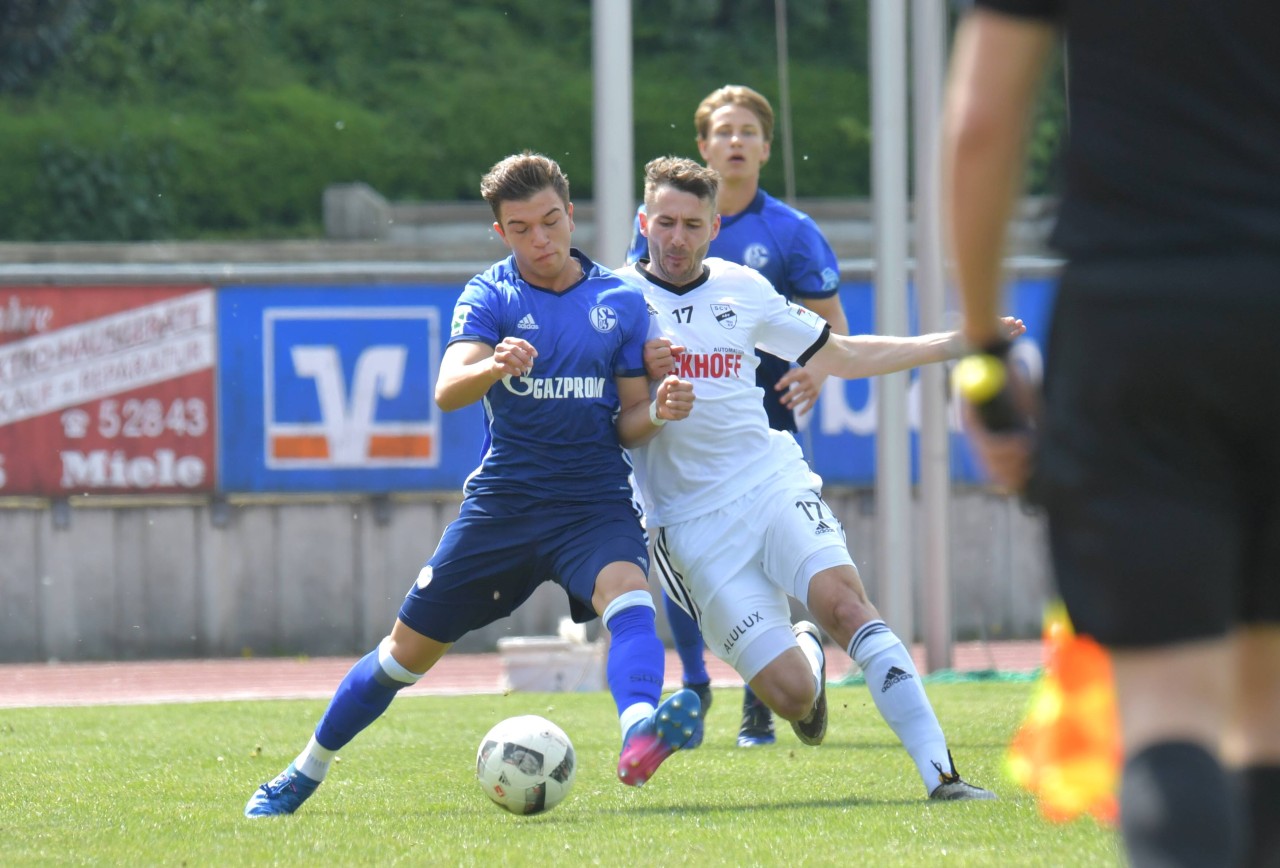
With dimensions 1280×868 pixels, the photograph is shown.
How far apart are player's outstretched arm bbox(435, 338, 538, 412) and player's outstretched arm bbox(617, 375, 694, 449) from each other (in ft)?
1.02

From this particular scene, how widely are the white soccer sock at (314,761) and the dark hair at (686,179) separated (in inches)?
79.4

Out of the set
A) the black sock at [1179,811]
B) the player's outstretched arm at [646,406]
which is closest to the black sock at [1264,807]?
the black sock at [1179,811]

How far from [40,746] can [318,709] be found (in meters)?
2.17

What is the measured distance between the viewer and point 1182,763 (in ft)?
7.02

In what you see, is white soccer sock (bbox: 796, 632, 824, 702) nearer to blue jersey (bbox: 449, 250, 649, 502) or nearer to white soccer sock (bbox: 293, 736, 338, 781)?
blue jersey (bbox: 449, 250, 649, 502)

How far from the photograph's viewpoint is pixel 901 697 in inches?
217

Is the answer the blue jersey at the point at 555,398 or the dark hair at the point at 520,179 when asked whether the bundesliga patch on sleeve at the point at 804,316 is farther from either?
the dark hair at the point at 520,179

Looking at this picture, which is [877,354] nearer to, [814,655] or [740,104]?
[814,655]

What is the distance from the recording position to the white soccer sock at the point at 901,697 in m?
5.48

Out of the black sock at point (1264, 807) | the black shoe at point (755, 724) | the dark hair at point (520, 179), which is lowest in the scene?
the black shoe at point (755, 724)

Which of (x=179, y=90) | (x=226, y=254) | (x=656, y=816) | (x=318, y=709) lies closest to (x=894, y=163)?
(x=318, y=709)

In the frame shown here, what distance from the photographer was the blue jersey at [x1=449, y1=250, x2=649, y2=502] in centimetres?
562

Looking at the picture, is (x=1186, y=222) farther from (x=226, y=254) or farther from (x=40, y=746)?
(x=226, y=254)

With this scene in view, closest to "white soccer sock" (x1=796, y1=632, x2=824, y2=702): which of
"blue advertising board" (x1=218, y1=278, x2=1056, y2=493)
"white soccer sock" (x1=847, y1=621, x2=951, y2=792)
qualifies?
"white soccer sock" (x1=847, y1=621, x2=951, y2=792)
